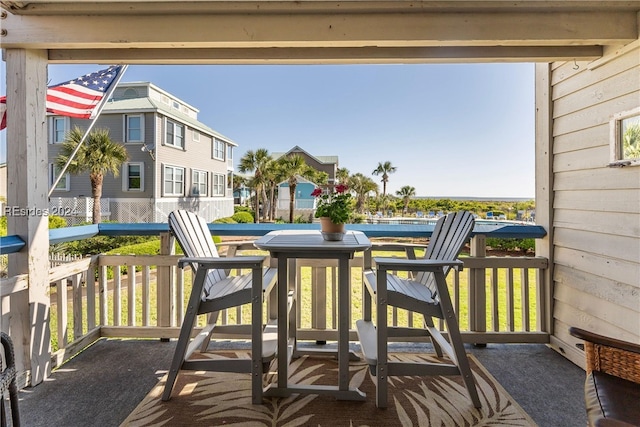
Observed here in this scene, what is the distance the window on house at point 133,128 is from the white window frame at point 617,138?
34.1 feet

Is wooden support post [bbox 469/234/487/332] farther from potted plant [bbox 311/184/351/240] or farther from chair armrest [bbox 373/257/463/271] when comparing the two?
potted plant [bbox 311/184/351/240]

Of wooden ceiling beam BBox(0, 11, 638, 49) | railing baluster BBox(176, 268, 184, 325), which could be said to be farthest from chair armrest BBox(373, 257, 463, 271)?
railing baluster BBox(176, 268, 184, 325)

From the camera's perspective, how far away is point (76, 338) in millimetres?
2393

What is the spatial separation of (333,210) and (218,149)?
11144mm

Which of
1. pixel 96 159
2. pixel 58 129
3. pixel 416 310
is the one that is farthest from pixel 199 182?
pixel 416 310

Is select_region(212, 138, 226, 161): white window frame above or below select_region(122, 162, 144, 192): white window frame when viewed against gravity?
above

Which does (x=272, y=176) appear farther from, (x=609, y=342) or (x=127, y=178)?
(x=609, y=342)

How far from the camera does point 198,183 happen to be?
1124cm

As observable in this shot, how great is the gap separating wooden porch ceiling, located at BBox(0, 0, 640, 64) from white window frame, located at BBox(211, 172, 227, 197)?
10.1m

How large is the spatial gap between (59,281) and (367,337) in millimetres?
2067

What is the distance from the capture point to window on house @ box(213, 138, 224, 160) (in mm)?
12008

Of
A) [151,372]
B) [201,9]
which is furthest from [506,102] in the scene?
[151,372]

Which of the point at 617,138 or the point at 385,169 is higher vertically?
the point at 385,169

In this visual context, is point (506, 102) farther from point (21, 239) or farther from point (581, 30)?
point (21, 239)
